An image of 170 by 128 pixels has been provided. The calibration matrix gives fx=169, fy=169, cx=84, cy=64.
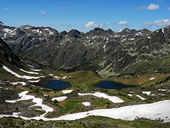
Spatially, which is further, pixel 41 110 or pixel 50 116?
pixel 41 110

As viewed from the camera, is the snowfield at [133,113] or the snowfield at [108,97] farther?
the snowfield at [108,97]

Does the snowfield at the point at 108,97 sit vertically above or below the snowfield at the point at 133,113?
below

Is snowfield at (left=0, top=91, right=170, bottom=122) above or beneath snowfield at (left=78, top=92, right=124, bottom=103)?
above

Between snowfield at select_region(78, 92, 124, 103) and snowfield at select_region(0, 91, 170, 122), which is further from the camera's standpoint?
snowfield at select_region(78, 92, 124, 103)

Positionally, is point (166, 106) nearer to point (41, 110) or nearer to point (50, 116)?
point (50, 116)

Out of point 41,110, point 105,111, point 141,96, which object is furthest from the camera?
point 141,96

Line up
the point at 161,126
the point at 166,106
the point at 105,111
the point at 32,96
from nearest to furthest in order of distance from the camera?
the point at 161,126
the point at 166,106
the point at 105,111
the point at 32,96

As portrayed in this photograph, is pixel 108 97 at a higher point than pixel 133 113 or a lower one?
lower

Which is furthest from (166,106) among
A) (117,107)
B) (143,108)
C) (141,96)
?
(141,96)

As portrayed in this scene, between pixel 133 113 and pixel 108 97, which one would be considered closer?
pixel 133 113

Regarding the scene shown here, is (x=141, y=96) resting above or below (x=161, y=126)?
below
